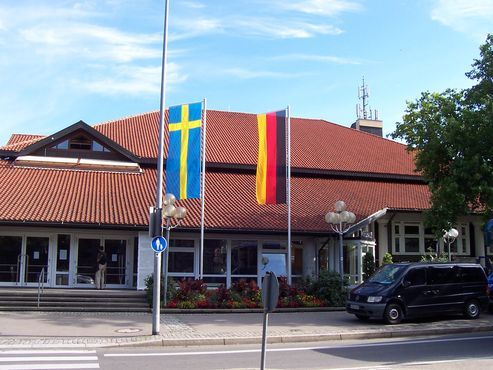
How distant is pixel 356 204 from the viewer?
1053 inches

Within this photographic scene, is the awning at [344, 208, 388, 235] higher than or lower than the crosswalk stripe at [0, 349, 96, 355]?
higher

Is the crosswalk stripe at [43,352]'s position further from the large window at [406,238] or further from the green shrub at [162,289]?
the large window at [406,238]

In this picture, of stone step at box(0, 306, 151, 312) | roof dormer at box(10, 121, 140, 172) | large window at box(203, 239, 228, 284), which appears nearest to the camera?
stone step at box(0, 306, 151, 312)

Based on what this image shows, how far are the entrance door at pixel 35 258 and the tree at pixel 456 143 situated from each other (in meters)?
15.8

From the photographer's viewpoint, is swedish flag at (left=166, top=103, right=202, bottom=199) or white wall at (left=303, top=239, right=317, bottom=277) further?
white wall at (left=303, top=239, right=317, bottom=277)

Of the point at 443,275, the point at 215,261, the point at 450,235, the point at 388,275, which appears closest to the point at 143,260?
the point at 215,261

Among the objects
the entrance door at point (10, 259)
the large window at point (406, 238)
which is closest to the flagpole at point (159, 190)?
the entrance door at point (10, 259)

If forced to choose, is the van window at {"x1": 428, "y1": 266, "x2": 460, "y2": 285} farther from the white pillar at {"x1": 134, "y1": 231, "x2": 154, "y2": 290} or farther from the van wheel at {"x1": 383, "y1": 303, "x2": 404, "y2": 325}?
the white pillar at {"x1": 134, "y1": 231, "x2": 154, "y2": 290}

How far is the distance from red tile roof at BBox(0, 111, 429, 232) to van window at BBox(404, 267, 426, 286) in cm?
695

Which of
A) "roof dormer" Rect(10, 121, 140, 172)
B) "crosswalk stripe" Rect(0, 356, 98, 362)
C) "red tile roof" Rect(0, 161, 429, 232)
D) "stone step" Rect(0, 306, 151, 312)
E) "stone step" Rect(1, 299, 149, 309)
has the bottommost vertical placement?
"crosswalk stripe" Rect(0, 356, 98, 362)

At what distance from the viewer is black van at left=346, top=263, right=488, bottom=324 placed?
16.5m

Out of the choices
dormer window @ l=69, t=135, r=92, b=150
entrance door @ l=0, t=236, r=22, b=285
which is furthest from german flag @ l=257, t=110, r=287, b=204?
entrance door @ l=0, t=236, r=22, b=285

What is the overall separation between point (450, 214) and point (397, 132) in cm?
453

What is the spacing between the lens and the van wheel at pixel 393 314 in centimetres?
1634
